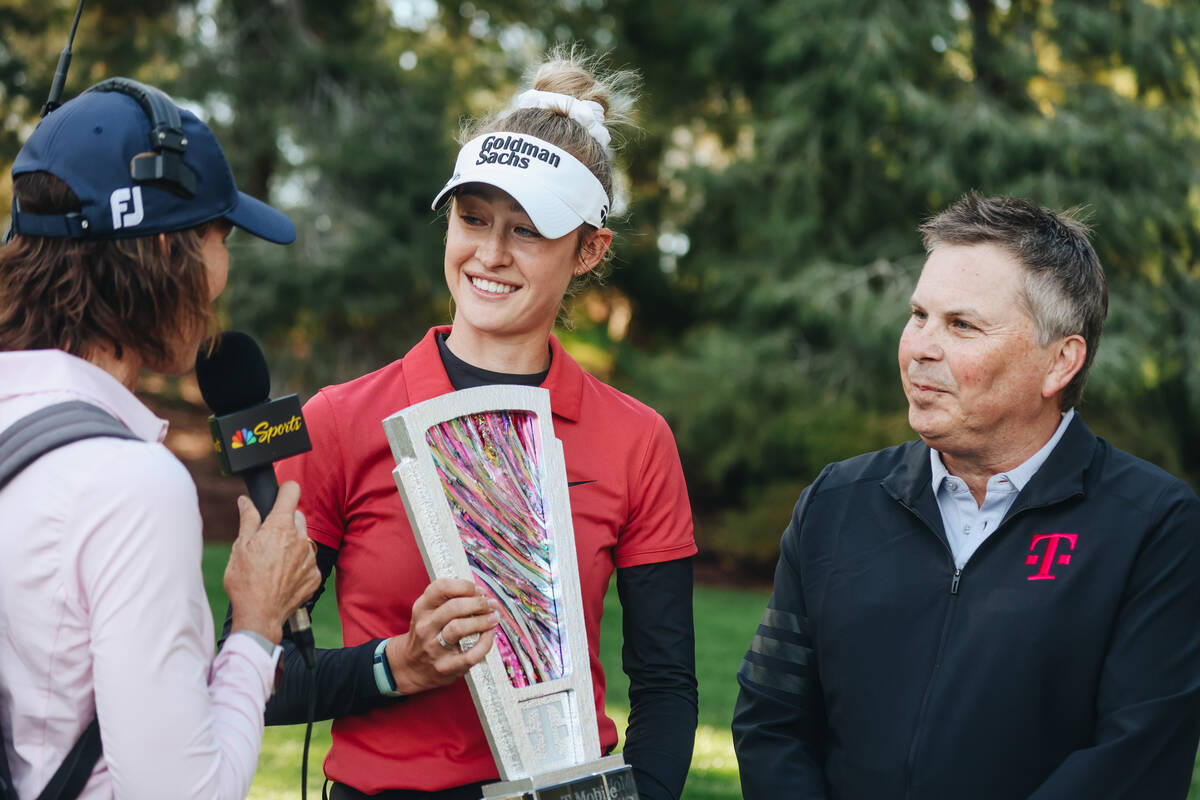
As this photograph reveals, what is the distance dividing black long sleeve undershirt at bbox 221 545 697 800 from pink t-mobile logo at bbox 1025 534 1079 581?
766 mm

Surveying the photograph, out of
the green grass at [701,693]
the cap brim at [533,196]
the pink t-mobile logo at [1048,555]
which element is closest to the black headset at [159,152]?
the cap brim at [533,196]

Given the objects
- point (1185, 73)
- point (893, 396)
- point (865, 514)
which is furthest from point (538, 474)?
point (1185, 73)

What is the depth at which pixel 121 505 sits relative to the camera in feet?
5.16

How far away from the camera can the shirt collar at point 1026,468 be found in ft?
8.84

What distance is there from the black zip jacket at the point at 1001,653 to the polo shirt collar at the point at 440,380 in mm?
722

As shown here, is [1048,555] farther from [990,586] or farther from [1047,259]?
[1047,259]

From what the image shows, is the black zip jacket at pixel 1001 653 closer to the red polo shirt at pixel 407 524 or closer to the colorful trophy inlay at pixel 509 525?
the red polo shirt at pixel 407 524

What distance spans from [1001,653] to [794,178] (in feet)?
45.3

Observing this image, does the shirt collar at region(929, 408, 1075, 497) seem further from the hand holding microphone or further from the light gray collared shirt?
the hand holding microphone

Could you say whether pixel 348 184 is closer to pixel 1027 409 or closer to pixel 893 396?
pixel 893 396

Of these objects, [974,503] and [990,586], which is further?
[974,503]

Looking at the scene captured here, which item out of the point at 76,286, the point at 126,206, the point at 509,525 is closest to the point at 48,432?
the point at 76,286

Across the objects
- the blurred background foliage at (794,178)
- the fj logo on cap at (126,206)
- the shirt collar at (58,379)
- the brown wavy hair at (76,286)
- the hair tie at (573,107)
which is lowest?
the shirt collar at (58,379)

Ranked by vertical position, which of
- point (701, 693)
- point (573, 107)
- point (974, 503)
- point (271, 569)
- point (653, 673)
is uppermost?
point (573, 107)
